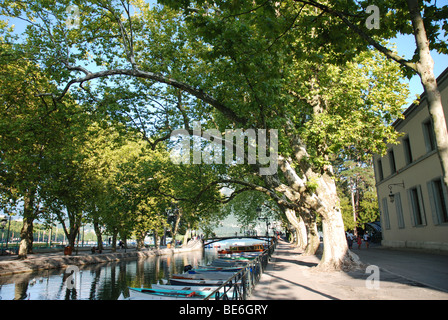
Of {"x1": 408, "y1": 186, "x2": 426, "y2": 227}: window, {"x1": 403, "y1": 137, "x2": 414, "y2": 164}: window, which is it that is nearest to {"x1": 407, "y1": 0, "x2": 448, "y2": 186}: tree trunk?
{"x1": 408, "y1": 186, "x2": 426, "y2": 227}: window

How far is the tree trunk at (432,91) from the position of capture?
4.24m

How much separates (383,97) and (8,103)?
2272 cm

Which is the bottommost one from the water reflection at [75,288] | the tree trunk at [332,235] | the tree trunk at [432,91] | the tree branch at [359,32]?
the water reflection at [75,288]

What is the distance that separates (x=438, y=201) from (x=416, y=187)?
2.67m

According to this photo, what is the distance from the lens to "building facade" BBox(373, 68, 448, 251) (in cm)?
1767

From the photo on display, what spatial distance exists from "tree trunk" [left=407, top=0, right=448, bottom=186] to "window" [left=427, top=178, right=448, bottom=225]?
16.4 meters

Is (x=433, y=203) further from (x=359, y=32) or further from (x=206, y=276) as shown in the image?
(x=359, y=32)

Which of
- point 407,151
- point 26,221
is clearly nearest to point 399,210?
point 407,151

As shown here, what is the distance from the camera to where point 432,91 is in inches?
176

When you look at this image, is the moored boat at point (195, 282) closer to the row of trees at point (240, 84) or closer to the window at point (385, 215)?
the row of trees at point (240, 84)

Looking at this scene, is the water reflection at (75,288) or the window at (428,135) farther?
the window at (428,135)

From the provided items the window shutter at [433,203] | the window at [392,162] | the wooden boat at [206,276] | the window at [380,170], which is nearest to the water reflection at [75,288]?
the wooden boat at [206,276]

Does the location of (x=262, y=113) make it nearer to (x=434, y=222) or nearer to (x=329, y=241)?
(x=329, y=241)

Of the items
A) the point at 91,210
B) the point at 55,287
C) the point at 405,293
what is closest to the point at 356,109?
the point at 405,293
